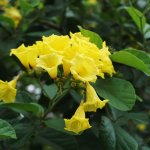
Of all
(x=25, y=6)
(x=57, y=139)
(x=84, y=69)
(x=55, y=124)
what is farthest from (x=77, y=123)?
(x=25, y=6)

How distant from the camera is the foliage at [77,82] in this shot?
49.9 inches

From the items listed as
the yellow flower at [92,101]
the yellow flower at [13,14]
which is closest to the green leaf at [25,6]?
the yellow flower at [13,14]

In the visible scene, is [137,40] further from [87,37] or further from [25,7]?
[87,37]

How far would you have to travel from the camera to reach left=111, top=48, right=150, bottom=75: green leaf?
132cm

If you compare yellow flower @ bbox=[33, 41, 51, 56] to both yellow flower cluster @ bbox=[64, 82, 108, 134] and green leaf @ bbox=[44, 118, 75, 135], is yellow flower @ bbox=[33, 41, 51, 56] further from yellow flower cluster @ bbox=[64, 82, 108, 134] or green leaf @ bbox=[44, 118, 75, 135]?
green leaf @ bbox=[44, 118, 75, 135]

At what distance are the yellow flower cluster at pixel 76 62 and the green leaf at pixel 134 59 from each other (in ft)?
0.20

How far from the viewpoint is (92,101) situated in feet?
4.08

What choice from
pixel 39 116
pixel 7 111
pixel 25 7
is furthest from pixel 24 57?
pixel 25 7

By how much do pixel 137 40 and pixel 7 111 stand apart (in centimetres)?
77

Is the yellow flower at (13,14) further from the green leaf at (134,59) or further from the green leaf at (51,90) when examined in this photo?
the green leaf at (134,59)

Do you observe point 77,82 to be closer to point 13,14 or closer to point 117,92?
point 117,92

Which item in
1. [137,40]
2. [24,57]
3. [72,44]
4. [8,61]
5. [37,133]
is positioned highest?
[72,44]

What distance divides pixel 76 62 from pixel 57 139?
51 cm

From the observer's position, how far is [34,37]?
6.86 ft
